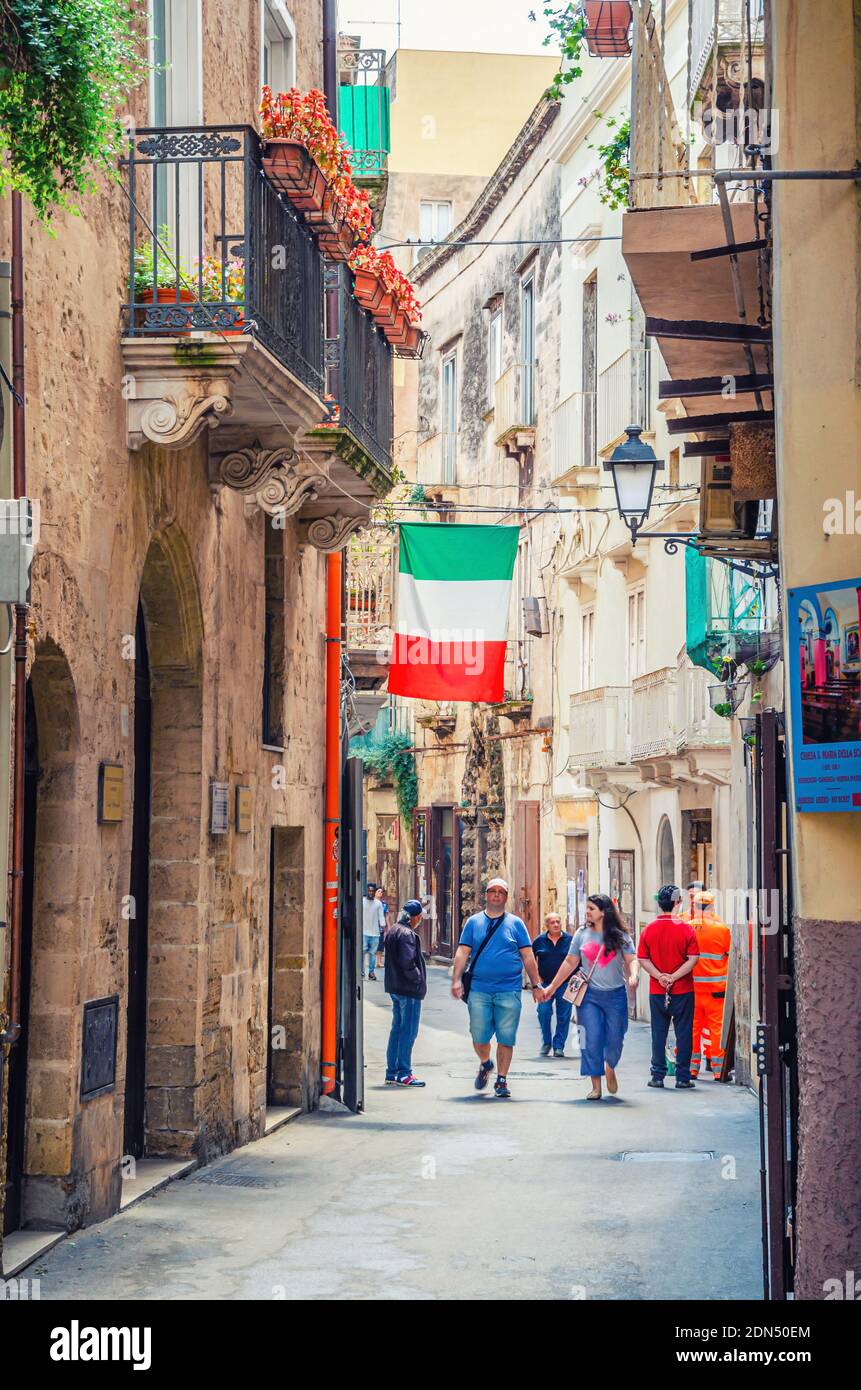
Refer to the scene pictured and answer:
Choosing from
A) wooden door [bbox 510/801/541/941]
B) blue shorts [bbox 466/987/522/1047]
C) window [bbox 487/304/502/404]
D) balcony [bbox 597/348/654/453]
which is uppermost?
window [bbox 487/304/502/404]

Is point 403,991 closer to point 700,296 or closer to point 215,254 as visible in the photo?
point 215,254

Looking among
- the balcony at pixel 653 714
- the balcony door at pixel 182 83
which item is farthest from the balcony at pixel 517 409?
the balcony door at pixel 182 83

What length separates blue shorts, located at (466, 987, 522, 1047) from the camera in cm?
1566

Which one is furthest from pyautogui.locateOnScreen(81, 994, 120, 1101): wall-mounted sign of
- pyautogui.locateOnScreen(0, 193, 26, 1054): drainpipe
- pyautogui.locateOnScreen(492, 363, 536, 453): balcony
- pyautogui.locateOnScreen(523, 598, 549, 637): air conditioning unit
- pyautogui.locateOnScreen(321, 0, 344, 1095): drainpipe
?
pyautogui.locateOnScreen(492, 363, 536, 453): balcony

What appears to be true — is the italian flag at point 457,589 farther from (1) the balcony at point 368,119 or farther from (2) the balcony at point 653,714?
(2) the balcony at point 653,714

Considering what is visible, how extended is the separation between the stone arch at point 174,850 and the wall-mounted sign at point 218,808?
248mm

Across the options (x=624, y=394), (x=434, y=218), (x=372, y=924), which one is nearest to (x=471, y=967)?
(x=624, y=394)

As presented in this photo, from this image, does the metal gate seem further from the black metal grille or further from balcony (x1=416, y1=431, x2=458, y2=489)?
balcony (x1=416, y1=431, x2=458, y2=489)

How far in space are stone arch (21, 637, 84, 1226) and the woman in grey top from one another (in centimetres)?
713

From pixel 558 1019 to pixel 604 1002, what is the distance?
3508mm

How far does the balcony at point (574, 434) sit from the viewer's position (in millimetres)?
27844

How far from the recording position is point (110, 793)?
31.6 ft

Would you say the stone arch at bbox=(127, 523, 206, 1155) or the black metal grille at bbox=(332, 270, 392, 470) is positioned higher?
the black metal grille at bbox=(332, 270, 392, 470)
